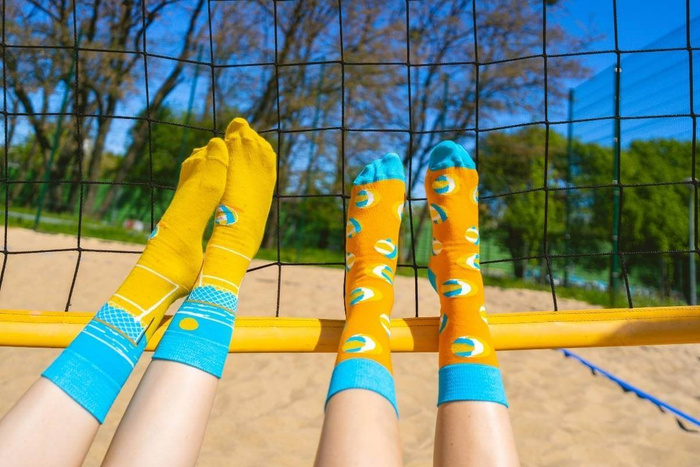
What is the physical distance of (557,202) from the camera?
5.99 metres

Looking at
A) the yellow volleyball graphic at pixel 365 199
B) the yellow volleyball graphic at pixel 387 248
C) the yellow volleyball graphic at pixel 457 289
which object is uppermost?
the yellow volleyball graphic at pixel 365 199

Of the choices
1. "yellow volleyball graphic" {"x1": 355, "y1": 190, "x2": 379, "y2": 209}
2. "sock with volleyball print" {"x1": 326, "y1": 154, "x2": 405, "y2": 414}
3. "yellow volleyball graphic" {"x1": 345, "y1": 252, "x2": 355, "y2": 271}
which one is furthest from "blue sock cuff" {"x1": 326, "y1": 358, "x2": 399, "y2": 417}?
"yellow volleyball graphic" {"x1": 355, "y1": 190, "x2": 379, "y2": 209}

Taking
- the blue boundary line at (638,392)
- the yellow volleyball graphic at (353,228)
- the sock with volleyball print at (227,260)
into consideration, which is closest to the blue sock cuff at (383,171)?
the yellow volleyball graphic at (353,228)

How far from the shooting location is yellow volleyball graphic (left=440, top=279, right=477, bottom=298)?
87cm

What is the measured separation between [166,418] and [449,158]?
2.56 feet

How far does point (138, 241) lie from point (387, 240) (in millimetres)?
3922

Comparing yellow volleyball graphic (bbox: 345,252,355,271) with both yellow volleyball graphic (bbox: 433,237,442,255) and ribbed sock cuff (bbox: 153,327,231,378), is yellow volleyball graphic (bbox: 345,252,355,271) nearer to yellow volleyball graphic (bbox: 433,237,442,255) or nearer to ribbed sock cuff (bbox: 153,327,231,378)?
yellow volleyball graphic (bbox: 433,237,442,255)

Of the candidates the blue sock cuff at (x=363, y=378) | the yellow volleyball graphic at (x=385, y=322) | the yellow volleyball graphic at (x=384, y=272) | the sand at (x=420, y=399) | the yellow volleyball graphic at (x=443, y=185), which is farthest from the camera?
the sand at (x=420, y=399)

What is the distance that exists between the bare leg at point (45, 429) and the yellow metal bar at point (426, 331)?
291 mm

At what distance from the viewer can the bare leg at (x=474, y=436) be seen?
62 cm

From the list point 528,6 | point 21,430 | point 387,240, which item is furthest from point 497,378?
point 528,6

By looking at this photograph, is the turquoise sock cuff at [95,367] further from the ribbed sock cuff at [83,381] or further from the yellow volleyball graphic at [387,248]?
the yellow volleyball graphic at [387,248]

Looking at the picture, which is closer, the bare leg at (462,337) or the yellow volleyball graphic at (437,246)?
the bare leg at (462,337)

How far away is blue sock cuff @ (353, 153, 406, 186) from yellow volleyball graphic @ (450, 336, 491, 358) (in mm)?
468
